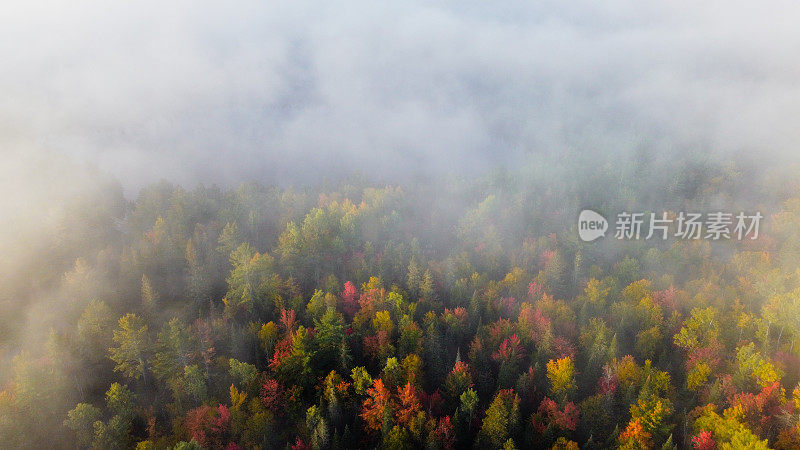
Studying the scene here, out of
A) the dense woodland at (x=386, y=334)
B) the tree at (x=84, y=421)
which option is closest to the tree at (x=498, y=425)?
the dense woodland at (x=386, y=334)

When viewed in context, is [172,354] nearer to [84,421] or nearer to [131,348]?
[131,348]

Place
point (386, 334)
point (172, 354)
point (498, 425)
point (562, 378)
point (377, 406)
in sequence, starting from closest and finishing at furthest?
1. point (498, 425)
2. point (377, 406)
3. point (172, 354)
4. point (562, 378)
5. point (386, 334)

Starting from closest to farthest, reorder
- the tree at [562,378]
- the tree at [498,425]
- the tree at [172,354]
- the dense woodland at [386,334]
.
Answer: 1. the tree at [498,425]
2. the dense woodland at [386,334]
3. the tree at [172,354]
4. the tree at [562,378]

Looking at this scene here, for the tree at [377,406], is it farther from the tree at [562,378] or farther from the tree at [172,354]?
the tree at [172,354]

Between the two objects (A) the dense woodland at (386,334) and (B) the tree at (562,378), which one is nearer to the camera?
(A) the dense woodland at (386,334)

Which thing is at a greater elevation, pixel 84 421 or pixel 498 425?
pixel 498 425

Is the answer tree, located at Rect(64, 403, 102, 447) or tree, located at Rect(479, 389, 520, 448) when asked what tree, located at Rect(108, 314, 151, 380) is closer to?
tree, located at Rect(64, 403, 102, 447)

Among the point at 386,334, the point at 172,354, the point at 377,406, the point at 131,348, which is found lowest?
the point at 377,406

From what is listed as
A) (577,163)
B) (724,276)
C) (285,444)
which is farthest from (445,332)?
(577,163)

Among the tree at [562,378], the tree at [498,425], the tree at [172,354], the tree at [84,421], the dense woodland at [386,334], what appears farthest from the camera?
the tree at [562,378]

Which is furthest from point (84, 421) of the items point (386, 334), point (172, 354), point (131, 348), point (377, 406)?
point (386, 334)
